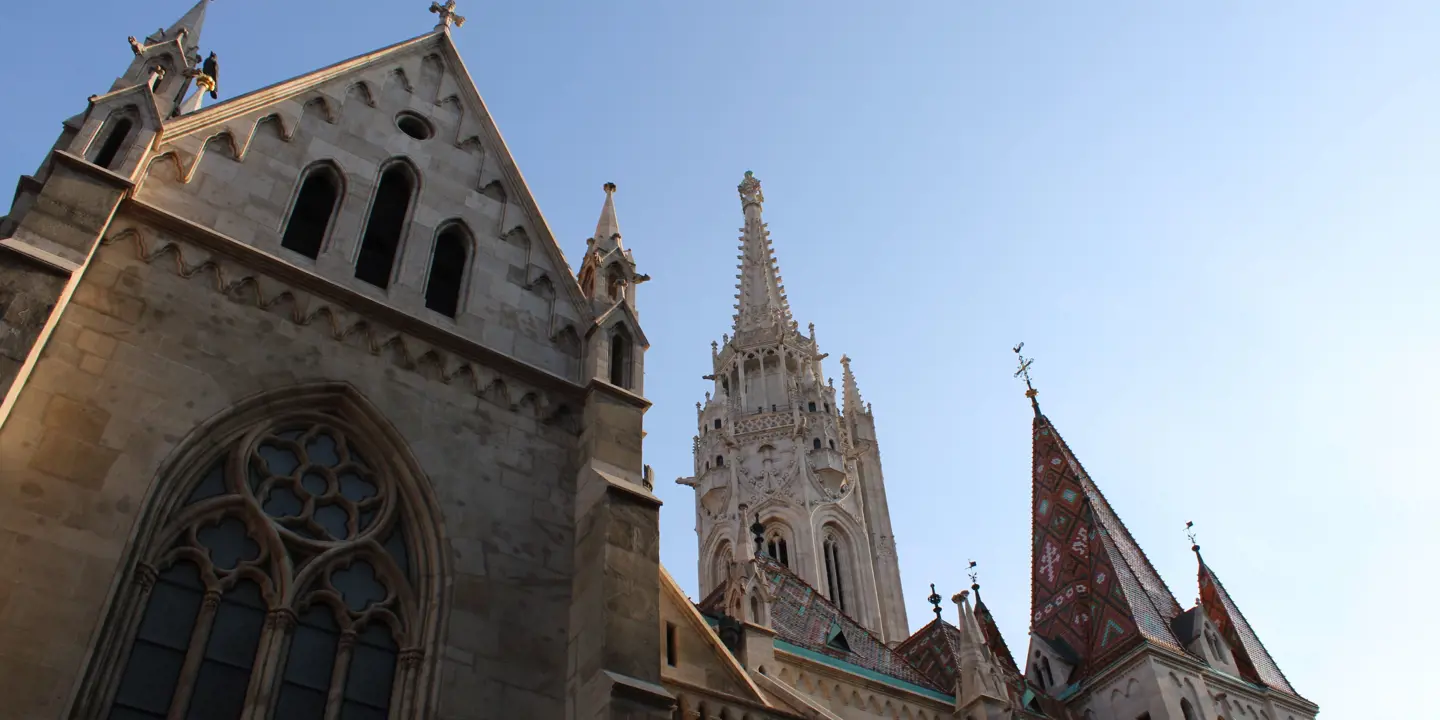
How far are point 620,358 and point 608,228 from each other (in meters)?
2.18

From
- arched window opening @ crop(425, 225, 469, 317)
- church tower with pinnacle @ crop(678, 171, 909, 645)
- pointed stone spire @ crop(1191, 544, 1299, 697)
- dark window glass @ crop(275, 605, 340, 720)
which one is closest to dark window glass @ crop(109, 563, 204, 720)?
dark window glass @ crop(275, 605, 340, 720)

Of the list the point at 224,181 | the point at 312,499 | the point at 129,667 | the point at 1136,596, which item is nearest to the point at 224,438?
the point at 312,499

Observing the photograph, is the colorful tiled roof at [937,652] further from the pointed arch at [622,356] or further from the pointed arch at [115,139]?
the pointed arch at [115,139]

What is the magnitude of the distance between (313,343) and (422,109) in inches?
161

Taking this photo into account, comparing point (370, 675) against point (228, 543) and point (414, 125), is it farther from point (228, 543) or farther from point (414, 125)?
point (414, 125)

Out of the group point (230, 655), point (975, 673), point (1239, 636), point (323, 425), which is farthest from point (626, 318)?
point (1239, 636)

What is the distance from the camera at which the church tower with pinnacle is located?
3441 cm

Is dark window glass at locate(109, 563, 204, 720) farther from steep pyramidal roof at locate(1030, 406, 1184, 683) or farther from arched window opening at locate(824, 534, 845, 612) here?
arched window opening at locate(824, 534, 845, 612)

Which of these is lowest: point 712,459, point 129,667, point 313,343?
point 129,667

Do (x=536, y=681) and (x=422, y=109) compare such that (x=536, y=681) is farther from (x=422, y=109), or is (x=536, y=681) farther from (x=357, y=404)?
(x=422, y=109)

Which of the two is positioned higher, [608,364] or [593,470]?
[608,364]

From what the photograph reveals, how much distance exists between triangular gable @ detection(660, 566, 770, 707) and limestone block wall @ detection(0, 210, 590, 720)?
1.28 m

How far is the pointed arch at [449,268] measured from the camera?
10.8 metres

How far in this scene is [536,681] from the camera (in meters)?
8.64
